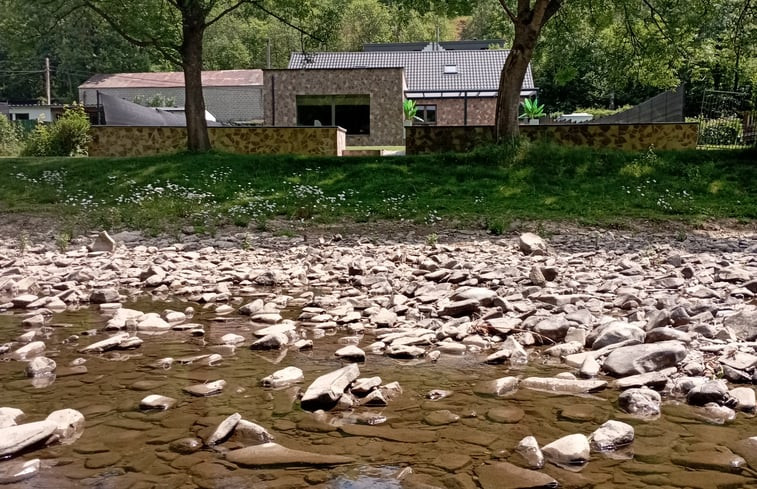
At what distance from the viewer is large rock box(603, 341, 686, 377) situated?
441 cm

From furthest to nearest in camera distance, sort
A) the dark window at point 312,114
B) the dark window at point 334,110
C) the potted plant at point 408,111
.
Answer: the potted plant at point 408,111 < the dark window at point 312,114 < the dark window at point 334,110

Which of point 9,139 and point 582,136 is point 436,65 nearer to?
point 582,136

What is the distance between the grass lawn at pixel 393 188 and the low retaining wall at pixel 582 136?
1.29m

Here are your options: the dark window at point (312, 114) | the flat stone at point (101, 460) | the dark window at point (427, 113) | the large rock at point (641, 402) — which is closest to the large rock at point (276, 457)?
the flat stone at point (101, 460)

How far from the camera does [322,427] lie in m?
3.61

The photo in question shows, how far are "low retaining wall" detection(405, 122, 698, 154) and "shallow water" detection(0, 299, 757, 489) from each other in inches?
508

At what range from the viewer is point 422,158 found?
16.0 meters

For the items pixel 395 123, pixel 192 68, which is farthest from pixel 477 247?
pixel 395 123

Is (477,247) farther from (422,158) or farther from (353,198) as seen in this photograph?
(422,158)

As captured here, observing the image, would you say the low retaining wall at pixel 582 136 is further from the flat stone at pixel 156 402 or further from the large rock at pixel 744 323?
the flat stone at pixel 156 402

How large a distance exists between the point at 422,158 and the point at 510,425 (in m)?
12.8

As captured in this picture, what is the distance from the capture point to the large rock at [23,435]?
10.5 feet

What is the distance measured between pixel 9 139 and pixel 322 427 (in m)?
24.2

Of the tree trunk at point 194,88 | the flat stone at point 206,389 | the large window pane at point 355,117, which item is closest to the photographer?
the flat stone at point 206,389
